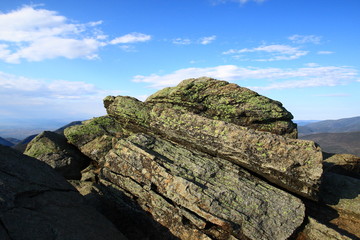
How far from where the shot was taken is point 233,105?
2348 centimetres

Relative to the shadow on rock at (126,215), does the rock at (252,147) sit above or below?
above

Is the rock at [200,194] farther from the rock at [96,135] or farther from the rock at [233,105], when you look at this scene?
the rock at [233,105]

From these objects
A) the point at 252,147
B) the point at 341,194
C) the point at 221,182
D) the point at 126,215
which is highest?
the point at 252,147

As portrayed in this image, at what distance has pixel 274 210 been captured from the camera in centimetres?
1461

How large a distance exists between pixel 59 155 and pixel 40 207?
13.9m

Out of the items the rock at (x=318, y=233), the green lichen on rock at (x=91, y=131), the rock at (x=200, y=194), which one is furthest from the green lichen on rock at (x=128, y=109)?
the rock at (x=318, y=233)

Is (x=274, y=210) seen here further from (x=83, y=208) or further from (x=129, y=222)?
(x=83, y=208)

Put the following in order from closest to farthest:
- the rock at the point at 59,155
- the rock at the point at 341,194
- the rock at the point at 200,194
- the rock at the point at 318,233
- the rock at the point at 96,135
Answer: the rock at the point at 318,233 < the rock at the point at 200,194 < the rock at the point at 341,194 < the rock at the point at 59,155 < the rock at the point at 96,135

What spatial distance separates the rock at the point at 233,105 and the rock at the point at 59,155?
1107 cm

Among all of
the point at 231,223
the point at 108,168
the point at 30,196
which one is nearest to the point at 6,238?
the point at 30,196

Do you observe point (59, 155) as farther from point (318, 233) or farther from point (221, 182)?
point (318, 233)

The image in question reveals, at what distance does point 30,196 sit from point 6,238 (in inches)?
118

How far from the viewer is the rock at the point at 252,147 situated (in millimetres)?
15703

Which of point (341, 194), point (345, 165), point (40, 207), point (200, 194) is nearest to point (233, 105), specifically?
point (200, 194)
